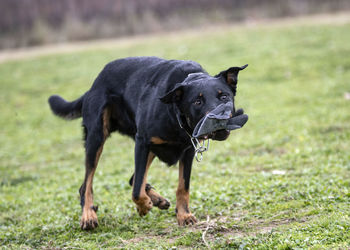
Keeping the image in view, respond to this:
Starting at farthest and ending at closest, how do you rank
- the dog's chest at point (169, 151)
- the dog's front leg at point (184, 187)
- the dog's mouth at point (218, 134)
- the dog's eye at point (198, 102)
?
the dog's front leg at point (184, 187), the dog's chest at point (169, 151), the dog's eye at point (198, 102), the dog's mouth at point (218, 134)

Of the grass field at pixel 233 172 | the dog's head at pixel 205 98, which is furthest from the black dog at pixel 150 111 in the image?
the grass field at pixel 233 172

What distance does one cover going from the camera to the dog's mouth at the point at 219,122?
4332 mm

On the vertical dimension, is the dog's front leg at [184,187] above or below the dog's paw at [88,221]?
above

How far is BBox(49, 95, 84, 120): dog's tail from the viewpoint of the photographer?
22.1ft

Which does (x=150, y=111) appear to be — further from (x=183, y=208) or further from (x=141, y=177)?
(x=183, y=208)

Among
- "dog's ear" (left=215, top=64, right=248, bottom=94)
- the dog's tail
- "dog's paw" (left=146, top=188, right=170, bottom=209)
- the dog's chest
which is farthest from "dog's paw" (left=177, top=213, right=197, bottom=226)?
the dog's tail

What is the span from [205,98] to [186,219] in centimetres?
161

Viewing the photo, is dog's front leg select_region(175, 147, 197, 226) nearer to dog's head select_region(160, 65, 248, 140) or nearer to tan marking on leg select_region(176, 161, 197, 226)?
tan marking on leg select_region(176, 161, 197, 226)

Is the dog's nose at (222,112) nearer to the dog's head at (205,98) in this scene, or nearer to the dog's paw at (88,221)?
the dog's head at (205,98)

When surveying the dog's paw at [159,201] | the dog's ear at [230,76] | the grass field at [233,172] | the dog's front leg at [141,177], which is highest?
the dog's ear at [230,76]

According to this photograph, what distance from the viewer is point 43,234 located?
5.78 meters

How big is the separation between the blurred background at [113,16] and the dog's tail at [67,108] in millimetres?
20119

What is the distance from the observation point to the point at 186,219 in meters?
5.54

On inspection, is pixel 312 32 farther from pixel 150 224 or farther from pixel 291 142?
pixel 150 224
